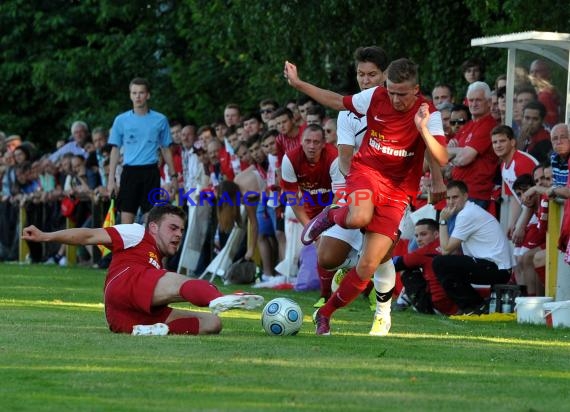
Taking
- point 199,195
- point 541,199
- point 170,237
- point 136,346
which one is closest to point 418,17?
point 199,195

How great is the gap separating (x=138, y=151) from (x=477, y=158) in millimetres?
5516

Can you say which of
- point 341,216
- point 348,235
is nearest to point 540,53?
point 348,235

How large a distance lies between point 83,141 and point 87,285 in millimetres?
8374

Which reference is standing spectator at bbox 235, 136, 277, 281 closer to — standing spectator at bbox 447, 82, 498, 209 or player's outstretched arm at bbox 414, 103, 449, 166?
standing spectator at bbox 447, 82, 498, 209

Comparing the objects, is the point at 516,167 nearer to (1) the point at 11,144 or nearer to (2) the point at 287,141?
(2) the point at 287,141

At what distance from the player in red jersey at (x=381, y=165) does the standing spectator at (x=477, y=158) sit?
497 cm

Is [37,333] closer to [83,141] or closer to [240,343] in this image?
[240,343]

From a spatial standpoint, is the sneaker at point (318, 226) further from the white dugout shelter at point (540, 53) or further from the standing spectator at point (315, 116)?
the standing spectator at point (315, 116)

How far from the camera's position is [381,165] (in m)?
11.5

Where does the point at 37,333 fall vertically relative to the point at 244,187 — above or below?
below

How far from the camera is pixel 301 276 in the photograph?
736 inches

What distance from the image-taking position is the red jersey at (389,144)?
11383mm

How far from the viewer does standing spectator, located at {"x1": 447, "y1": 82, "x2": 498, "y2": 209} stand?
16.5m

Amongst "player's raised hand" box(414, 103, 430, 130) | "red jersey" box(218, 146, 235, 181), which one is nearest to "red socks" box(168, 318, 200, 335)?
"player's raised hand" box(414, 103, 430, 130)
